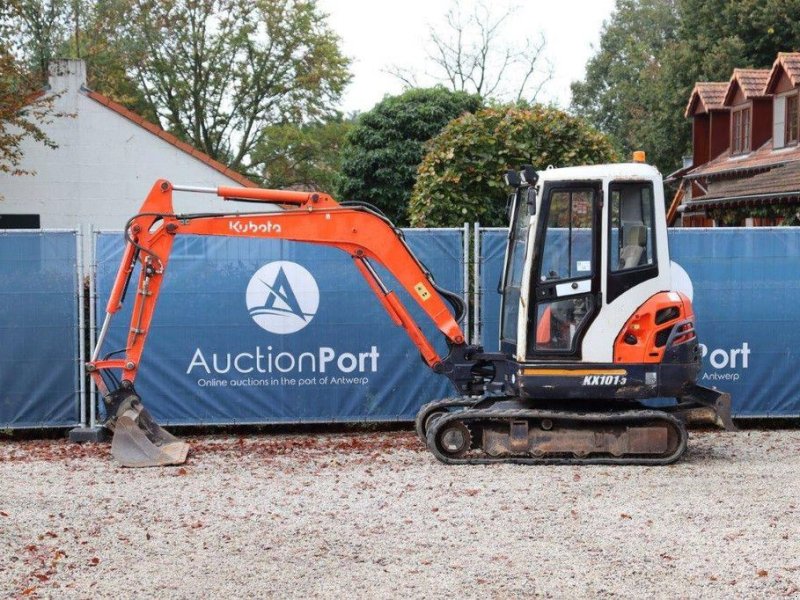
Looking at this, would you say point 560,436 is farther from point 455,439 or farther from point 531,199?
point 531,199

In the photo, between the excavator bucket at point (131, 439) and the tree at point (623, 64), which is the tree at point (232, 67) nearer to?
the tree at point (623, 64)

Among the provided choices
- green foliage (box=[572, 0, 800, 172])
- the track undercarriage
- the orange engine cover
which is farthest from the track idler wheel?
green foliage (box=[572, 0, 800, 172])

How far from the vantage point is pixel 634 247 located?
36.2ft

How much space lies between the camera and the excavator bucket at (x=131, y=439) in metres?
11.4

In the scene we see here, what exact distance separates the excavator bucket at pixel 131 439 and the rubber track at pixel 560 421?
259 centimetres

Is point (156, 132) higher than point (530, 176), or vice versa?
point (156, 132)

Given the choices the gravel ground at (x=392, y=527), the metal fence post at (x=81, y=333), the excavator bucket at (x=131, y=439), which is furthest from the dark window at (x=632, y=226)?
the metal fence post at (x=81, y=333)

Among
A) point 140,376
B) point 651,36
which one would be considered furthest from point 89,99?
point 651,36

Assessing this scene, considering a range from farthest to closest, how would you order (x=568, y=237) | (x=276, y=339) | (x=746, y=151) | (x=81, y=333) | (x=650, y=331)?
(x=746, y=151), (x=276, y=339), (x=81, y=333), (x=650, y=331), (x=568, y=237)

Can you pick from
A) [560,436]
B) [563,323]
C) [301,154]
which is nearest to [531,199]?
[563,323]

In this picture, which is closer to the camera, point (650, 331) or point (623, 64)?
point (650, 331)

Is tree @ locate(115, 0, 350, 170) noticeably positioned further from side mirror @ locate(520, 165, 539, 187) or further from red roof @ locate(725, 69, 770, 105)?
side mirror @ locate(520, 165, 539, 187)

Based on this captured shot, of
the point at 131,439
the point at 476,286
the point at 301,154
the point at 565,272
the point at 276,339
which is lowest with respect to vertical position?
the point at 131,439

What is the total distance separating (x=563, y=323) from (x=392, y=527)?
10.5 ft
